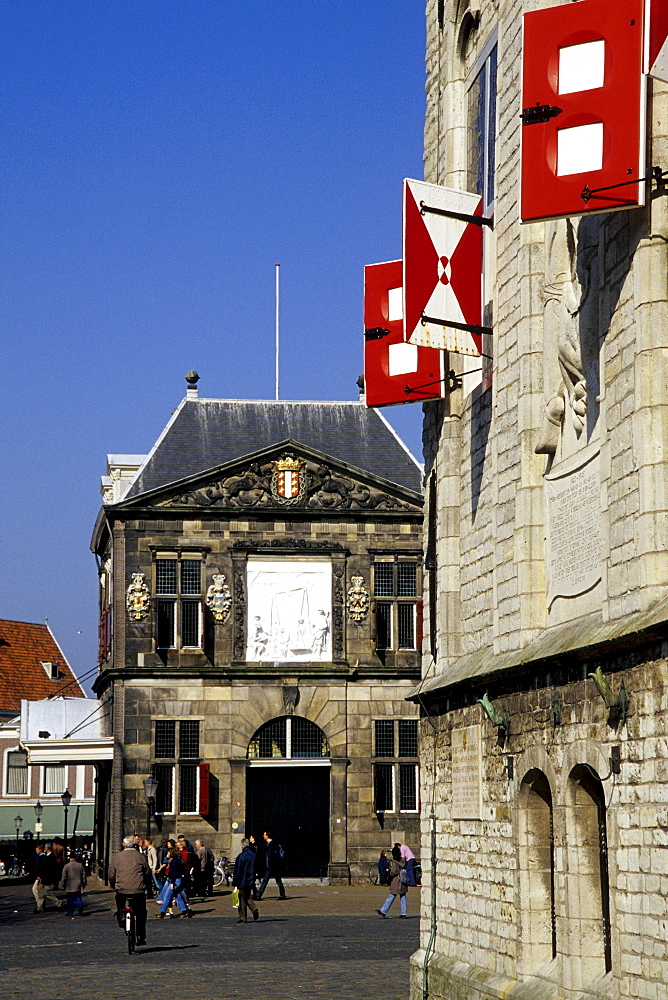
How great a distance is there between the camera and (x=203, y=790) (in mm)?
37812

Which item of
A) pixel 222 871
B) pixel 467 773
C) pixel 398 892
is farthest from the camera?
pixel 222 871

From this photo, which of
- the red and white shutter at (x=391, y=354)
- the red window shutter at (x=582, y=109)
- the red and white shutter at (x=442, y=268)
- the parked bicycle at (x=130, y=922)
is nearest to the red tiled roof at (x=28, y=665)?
the parked bicycle at (x=130, y=922)

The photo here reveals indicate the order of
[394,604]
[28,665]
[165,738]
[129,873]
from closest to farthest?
[129,873] → [165,738] → [394,604] → [28,665]

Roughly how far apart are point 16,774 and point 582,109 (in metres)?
54.4

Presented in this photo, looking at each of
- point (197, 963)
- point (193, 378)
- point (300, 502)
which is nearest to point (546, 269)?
point (197, 963)

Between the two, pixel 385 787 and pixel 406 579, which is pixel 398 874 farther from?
pixel 406 579

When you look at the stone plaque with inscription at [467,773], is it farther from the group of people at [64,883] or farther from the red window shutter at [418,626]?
the red window shutter at [418,626]

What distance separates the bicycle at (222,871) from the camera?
37.6 metres

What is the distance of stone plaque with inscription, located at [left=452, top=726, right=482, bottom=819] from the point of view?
16656mm

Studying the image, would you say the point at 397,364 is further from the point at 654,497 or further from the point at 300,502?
the point at 300,502

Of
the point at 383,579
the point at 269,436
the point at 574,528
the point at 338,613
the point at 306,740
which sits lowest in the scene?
the point at 306,740

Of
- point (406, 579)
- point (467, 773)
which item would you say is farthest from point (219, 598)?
point (467, 773)

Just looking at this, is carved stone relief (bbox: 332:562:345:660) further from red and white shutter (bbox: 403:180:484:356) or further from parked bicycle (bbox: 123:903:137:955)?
red and white shutter (bbox: 403:180:484:356)

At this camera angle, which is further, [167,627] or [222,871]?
[167,627]
